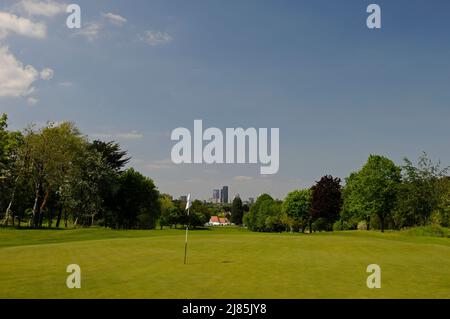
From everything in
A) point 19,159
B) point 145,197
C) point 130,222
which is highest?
point 19,159

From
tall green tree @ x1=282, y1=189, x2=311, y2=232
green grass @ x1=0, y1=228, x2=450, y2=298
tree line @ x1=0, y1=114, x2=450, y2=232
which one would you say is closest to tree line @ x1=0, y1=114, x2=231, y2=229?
tree line @ x1=0, y1=114, x2=450, y2=232

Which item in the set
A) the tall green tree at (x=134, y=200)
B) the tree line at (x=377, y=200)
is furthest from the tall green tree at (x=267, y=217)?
the tall green tree at (x=134, y=200)

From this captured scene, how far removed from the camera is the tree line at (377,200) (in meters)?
83.2

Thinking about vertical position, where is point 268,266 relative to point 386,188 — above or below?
below

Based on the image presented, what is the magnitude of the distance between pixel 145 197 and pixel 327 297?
93575 mm

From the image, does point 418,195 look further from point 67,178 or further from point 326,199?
point 67,178

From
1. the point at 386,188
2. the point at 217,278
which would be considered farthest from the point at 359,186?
the point at 217,278

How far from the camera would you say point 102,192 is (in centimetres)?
8569

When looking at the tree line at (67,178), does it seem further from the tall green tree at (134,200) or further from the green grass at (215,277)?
the green grass at (215,277)

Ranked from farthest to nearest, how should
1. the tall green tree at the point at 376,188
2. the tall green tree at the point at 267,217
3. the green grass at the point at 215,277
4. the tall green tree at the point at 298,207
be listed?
the tall green tree at the point at 267,217
the tall green tree at the point at 298,207
the tall green tree at the point at 376,188
the green grass at the point at 215,277

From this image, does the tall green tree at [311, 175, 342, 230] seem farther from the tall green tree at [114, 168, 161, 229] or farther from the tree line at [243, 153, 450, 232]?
the tall green tree at [114, 168, 161, 229]

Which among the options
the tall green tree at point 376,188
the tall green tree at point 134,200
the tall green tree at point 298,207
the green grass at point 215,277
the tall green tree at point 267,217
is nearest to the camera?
the green grass at point 215,277

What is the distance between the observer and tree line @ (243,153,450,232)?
273 ft
